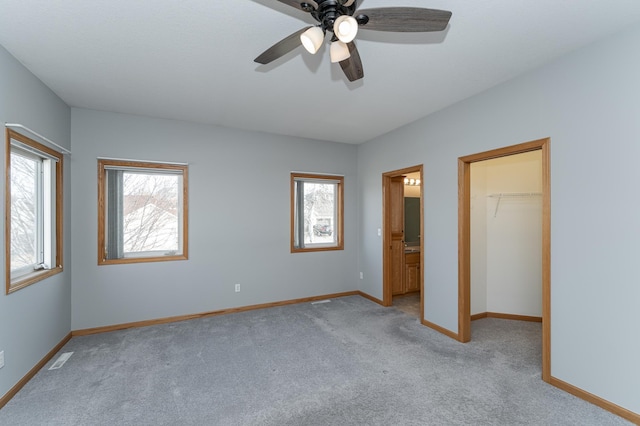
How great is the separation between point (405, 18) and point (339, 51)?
37 centimetres

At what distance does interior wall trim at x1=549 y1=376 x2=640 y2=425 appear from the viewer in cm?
195

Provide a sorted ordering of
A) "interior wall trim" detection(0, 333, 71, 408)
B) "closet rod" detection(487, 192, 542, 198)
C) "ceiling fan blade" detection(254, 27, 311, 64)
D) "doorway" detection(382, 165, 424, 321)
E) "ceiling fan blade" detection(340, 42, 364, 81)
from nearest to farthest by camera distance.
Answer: "ceiling fan blade" detection(254, 27, 311, 64), "ceiling fan blade" detection(340, 42, 364, 81), "interior wall trim" detection(0, 333, 71, 408), "closet rod" detection(487, 192, 542, 198), "doorway" detection(382, 165, 424, 321)

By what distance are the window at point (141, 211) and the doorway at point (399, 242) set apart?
9.38 ft

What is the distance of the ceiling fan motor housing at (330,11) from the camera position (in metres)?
1.44

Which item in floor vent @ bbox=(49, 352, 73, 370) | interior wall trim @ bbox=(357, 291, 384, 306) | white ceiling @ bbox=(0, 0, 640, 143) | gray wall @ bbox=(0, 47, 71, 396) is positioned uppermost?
white ceiling @ bbox=(0, 0, 640, 143)

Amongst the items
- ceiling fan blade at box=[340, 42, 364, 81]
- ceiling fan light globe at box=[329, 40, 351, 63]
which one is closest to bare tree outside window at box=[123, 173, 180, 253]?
ceiling fan blade at box=[340, 42, 364, 81]

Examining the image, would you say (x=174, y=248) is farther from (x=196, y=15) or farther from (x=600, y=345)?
(x=600, y=345)

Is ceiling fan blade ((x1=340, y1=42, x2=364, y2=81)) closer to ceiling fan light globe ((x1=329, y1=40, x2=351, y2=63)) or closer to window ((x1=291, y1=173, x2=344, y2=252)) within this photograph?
ceiling fan light globe ((x1=329, y1=40, x2=351, y2=63))

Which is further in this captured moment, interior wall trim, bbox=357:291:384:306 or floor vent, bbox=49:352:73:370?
interior wall trim, bbox=357:291:384:306

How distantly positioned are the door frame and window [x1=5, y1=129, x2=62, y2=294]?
13.1 ft

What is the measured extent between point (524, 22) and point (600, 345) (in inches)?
90.6

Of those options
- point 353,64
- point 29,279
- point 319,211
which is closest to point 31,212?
point 29,279

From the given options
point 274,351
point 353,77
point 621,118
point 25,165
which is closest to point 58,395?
point 274,351

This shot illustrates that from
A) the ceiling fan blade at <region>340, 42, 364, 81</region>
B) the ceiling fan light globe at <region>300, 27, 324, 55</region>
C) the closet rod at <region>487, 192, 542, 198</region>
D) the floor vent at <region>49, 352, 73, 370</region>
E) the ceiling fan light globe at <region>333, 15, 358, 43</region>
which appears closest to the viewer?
the ceiling fan light globe at <region>333, 15, 358, 43</region>
